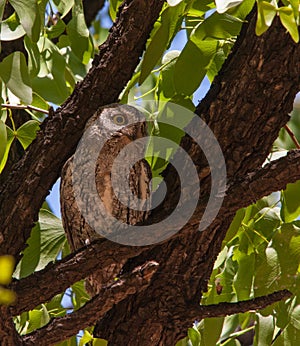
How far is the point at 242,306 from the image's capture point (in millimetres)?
1430

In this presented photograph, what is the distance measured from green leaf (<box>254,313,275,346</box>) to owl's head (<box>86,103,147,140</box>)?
52 cm

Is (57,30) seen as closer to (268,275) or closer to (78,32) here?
(78,32)

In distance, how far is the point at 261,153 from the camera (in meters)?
1.56

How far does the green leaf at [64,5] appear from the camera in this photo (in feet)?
5.89

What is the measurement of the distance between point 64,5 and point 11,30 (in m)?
0.28

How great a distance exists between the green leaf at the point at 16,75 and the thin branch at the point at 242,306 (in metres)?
0.53

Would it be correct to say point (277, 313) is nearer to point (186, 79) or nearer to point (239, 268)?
point (239, 268)

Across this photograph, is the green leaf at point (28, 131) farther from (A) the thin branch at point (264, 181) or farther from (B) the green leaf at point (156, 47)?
(A) the thin branch at point (264, 181)

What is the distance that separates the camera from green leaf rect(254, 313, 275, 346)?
1807 mm

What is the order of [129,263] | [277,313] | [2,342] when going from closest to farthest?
[2,342]
[129,263]
[277,313]

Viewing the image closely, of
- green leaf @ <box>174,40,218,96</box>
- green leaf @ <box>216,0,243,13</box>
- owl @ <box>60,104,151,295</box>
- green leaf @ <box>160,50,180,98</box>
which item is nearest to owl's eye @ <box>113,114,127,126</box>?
owl @ <box>60,104,151,295</box>

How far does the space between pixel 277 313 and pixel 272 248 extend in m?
0.16

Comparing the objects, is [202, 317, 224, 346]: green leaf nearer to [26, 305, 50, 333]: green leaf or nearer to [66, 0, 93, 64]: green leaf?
[26, 305, 50, 333]: green leaf

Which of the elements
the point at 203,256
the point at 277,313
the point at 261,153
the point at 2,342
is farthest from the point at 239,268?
the point at 2,342
